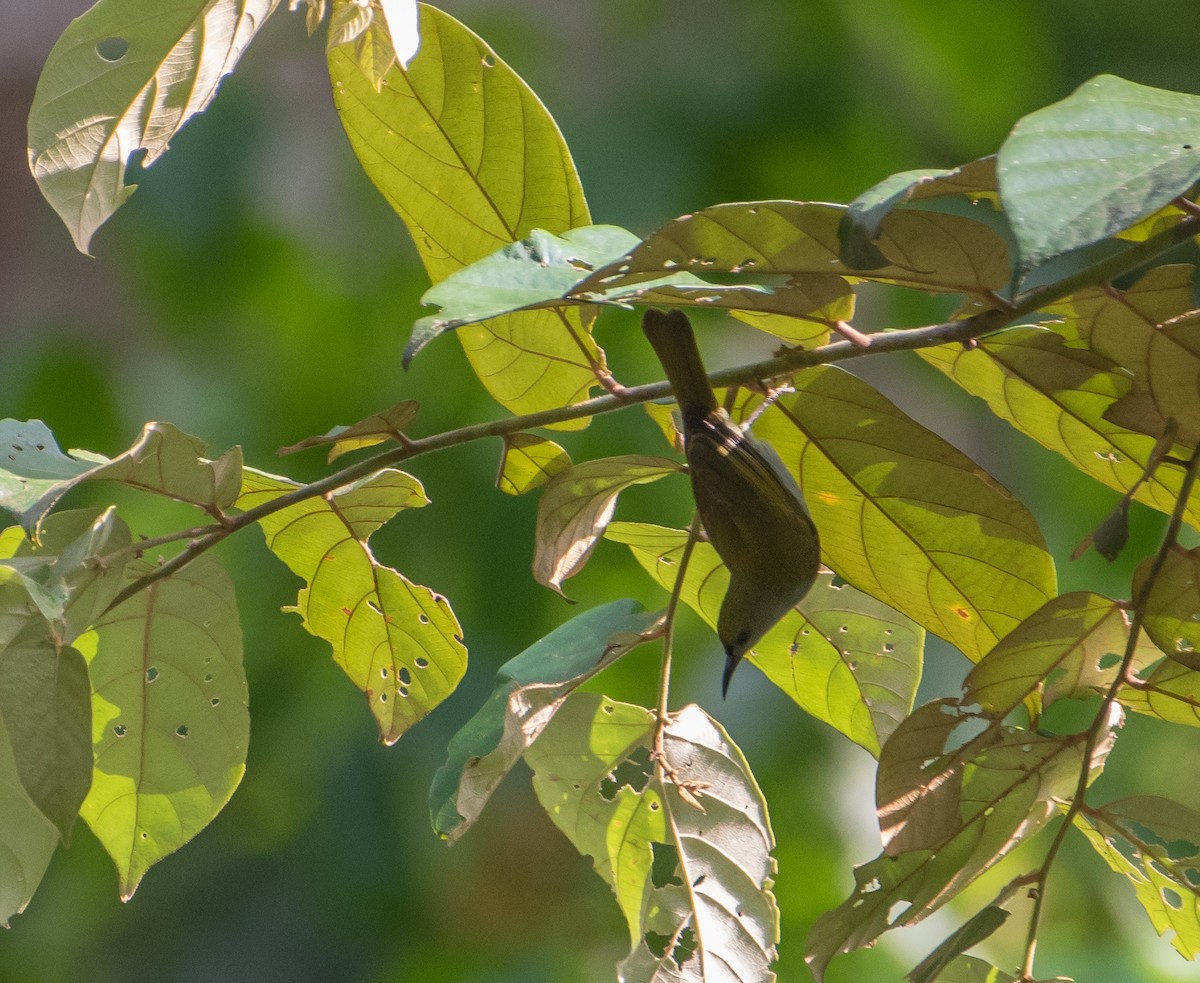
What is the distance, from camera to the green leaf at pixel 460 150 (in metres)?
0.58

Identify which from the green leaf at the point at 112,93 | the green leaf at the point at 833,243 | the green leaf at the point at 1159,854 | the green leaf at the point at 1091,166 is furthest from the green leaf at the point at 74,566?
the green leaf at the point at 1159,854

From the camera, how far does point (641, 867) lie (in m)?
0.69

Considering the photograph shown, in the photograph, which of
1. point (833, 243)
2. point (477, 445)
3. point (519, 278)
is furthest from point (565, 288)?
point (477, 445)

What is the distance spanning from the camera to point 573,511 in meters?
0.60

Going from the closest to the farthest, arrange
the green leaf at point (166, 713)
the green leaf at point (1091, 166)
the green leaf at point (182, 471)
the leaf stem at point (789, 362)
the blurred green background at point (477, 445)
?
1. the green leaf at point (1091, 166)
2. the leaf stem at point (789, 362)
3. the green leaf at point (182, 471)
4. the green leaf at point (166, 713)
5. the blurred green background at point (477, 445)

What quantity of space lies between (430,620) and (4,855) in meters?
0.24

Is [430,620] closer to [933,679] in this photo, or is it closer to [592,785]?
[592,785]

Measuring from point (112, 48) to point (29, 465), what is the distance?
0.74 ft

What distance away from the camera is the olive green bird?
0.53 m

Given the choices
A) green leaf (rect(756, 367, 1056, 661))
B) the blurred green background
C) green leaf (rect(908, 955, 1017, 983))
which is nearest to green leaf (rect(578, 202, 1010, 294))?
green leaf (rect(756, 367, 1056, 661))

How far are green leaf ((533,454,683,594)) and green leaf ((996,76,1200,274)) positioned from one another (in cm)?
29

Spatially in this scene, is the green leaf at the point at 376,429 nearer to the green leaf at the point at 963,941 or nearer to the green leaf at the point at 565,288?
the green leaf at the point at 565,288

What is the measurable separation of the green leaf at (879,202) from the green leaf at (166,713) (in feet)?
1.32

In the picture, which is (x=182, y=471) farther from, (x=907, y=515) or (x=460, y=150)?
(x=907, y=515)
